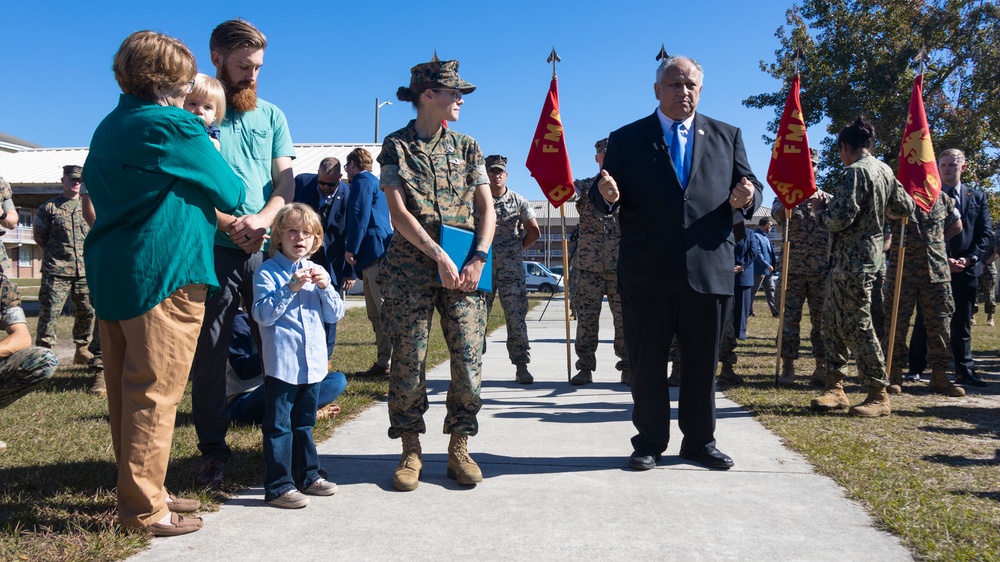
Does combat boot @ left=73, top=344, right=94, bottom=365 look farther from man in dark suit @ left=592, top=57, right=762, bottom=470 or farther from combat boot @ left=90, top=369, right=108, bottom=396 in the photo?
man in dark suit @ left=592, top=57, right=762, bottom=470

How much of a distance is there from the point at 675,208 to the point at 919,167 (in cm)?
386

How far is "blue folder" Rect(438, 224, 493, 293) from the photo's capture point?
372cm

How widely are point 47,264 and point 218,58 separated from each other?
5.74 meters

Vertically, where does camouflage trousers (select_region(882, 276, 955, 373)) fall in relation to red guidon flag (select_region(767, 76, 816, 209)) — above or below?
below

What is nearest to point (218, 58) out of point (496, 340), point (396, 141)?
point (396, 141)

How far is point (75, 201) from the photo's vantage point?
8641 millimetres

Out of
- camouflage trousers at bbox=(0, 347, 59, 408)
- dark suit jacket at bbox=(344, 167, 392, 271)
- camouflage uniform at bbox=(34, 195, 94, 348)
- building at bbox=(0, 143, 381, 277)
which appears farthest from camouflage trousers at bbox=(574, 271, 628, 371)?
building at bbox=(0, 143, 381, 277)

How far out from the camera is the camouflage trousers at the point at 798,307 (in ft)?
23.8

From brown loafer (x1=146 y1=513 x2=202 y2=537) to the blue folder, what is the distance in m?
1.57

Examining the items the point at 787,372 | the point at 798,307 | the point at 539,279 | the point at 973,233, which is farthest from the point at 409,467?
the point at 539,279

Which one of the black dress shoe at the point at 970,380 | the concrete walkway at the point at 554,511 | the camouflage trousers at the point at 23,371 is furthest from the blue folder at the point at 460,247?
the black dress shoe at the point at 970,380

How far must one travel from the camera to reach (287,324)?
3510 millimetres

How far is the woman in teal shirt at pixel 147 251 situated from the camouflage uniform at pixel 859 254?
14.7 ft

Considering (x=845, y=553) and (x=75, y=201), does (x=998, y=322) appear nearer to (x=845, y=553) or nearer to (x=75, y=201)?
(x=845, y=553)
